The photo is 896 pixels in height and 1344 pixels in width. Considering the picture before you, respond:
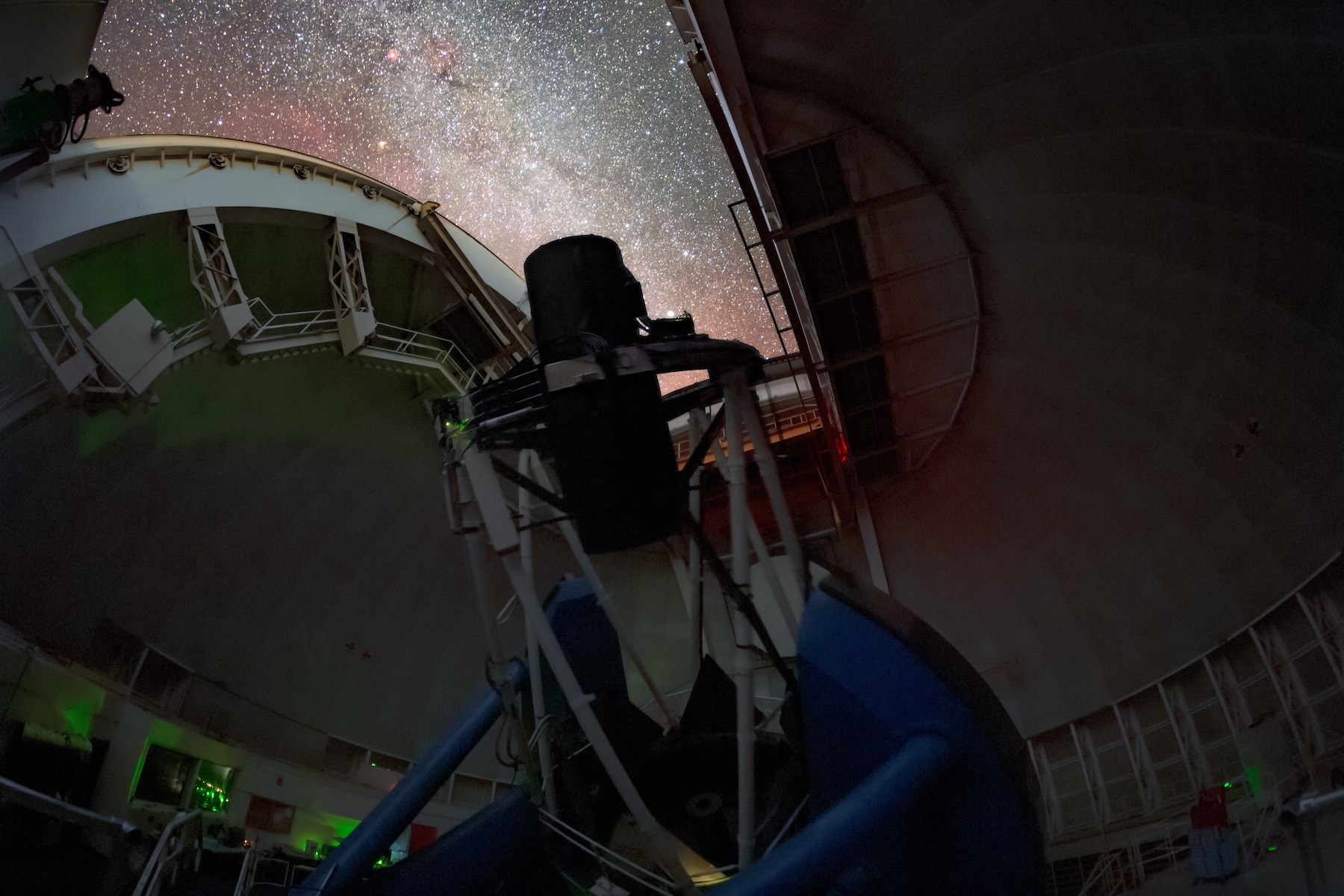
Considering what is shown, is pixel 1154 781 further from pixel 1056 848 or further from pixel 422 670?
pixel 422 670

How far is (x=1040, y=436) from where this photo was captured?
479 inches

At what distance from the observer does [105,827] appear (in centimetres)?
621

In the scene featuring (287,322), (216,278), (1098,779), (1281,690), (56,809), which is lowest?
(56,809)

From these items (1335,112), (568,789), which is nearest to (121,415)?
(568,789)

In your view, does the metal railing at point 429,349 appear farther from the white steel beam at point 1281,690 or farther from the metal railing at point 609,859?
the white steel beam at point 1281,690

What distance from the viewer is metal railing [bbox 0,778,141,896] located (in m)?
5.93

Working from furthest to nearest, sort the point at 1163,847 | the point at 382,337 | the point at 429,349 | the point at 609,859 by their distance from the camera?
the point at 429,349 < the point at 382,337 < the point at 1163,847 < the point at 609,859

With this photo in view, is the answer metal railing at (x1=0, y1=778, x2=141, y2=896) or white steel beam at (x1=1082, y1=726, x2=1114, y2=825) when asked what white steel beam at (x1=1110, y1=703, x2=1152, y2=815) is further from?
metal railing at (x1=0, y1=778, x2=141, y2=896)

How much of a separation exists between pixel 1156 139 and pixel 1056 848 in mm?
9746

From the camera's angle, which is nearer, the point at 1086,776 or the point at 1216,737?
the point at 1216,737

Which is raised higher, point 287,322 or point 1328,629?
point 287,322

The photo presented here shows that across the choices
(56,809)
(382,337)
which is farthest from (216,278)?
(56,809)

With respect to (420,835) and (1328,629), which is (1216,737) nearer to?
(1328,629)

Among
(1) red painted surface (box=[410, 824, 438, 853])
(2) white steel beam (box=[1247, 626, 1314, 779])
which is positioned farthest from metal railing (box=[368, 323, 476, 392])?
(2) white steel beam (box=[1247, 626, 1314, 779])
